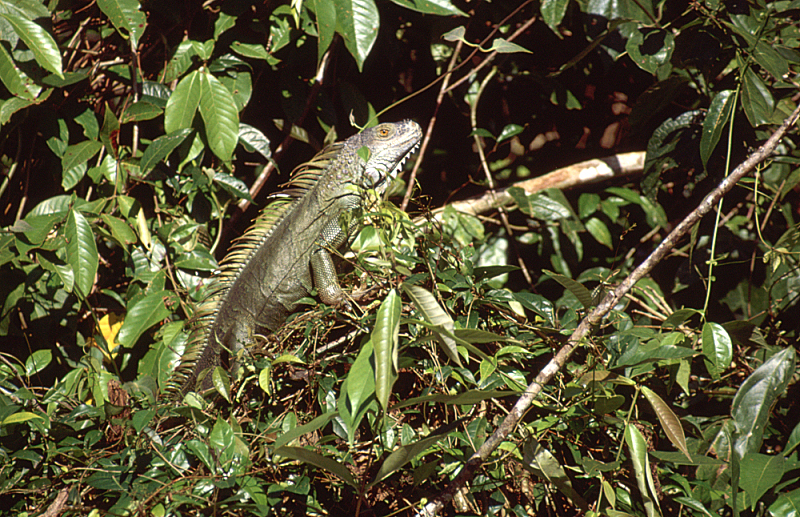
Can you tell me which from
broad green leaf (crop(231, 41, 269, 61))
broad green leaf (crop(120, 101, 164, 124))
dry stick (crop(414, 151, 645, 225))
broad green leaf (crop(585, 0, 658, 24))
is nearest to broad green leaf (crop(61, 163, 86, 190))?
broad green leaf (crop(120, 101, 164, 124))

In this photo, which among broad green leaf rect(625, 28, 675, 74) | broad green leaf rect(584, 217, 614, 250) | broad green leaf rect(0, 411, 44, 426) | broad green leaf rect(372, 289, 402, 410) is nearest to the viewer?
broad green leaf rect(372, 289, 402, 410)

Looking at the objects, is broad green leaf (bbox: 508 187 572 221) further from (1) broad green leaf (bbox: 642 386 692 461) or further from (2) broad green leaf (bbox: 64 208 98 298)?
(2) broad green leaf (bbox: 64 208 98 298)

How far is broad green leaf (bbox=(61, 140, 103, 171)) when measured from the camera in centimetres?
192

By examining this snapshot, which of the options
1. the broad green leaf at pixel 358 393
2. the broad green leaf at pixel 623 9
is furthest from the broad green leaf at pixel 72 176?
the broad green leaf at pixel 623 9

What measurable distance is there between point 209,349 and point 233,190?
58 centimetres

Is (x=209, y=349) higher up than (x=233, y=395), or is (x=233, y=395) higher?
(x=233, y=395)

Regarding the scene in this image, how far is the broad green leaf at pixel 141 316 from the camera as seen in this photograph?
1752 mm

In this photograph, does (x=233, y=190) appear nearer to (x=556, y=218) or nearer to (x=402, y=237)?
→ (x=402, y=237)

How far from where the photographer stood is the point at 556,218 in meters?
2.23

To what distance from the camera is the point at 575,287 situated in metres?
1.11

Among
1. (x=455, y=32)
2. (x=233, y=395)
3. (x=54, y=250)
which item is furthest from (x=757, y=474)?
(x=54, y=250)

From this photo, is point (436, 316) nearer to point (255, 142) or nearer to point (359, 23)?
point (359, 23)

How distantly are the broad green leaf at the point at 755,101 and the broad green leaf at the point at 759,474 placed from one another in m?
0.96

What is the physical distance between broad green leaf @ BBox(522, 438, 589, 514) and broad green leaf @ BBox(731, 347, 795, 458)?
43 cm
